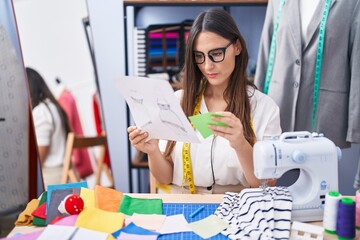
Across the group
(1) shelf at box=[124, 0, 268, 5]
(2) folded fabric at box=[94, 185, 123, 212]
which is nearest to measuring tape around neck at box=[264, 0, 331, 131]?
(1) shelf at box=[124, 0, 268, 5]

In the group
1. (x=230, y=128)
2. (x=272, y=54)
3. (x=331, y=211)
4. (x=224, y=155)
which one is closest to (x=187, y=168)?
(x=224, y=155)

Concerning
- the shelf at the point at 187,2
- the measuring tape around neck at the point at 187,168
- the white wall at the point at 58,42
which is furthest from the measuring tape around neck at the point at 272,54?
the white wall at the point at 58,42

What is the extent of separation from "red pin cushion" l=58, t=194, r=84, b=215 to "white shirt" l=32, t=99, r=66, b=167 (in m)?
1.61

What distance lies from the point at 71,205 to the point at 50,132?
1758 millimetres

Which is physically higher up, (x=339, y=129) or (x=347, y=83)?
(x=347, y=83)

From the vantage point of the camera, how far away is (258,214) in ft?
4.08

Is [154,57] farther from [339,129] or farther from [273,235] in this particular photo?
[273,235]

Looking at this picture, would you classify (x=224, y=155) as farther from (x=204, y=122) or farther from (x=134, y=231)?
(x=134, y=231)

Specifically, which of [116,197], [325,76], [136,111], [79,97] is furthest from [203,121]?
[79,97]

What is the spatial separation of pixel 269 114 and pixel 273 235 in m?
0.64

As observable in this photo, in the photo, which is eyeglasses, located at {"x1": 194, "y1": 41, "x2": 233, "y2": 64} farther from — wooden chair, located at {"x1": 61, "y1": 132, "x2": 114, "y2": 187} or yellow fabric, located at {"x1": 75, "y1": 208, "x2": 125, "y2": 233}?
wooden chair, located at {"x1": 61, "y1": 132, "x2": 114, "y2": 187}

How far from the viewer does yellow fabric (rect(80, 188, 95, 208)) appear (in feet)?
4.51

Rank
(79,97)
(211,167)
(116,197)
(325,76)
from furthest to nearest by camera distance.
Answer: (79,97)
(325,76)
(211,167)
(116,197)

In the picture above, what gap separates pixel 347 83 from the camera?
2.04 metres
